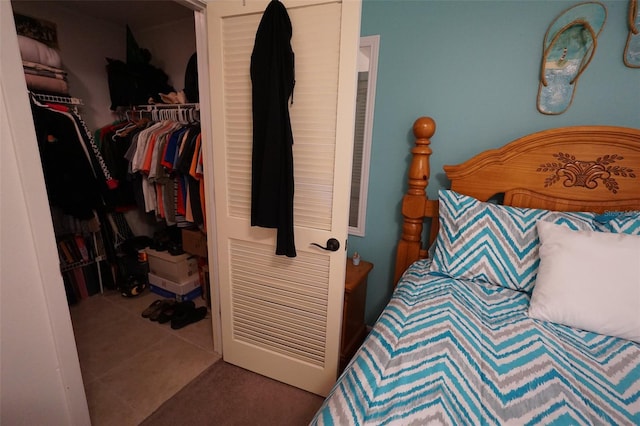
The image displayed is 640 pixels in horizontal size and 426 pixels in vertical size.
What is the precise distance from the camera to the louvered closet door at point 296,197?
1291 millimetres

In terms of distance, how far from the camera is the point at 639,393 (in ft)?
2.49

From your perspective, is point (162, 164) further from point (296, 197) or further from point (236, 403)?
point (236, 403)

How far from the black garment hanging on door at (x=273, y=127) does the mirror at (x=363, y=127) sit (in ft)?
1.84

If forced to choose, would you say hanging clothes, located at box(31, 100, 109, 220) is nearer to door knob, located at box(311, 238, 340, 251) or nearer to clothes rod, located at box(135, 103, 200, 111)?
clothes rod, located at box(135, 103, 200, 111)

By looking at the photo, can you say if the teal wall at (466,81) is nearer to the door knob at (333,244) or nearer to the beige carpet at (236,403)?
the door knob at (333,244)

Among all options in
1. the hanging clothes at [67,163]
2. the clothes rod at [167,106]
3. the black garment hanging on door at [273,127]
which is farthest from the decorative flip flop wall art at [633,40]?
the hanging clothes at [67,163]

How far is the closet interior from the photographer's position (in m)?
1.97

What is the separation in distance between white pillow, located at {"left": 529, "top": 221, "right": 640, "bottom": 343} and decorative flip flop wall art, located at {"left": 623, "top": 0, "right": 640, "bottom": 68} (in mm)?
826

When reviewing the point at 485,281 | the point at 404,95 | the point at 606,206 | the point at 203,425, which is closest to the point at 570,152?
the point at 606,206

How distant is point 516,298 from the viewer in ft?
4.04

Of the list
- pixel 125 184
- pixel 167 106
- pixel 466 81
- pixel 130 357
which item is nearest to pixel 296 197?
pixel 466 81

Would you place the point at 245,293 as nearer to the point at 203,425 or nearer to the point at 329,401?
the point at 203,425

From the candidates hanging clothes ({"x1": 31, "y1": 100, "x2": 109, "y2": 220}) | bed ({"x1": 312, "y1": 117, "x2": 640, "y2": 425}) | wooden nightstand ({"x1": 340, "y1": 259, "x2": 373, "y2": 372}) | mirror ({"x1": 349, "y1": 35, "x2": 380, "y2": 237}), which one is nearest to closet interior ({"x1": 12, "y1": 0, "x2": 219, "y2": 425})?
hanging clothes ({"x1": 31, "y1": 100, "x2": 109, "y2": 220})

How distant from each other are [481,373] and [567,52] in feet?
4.97
